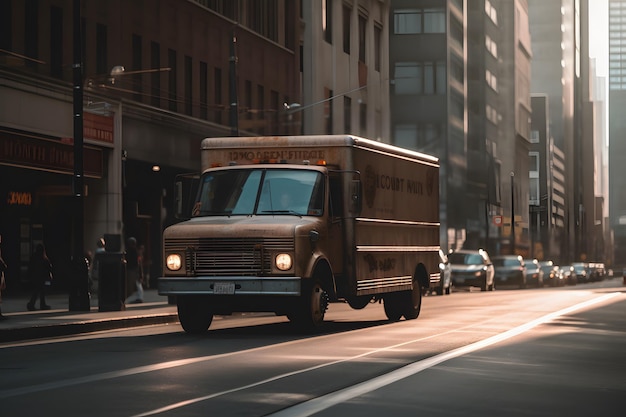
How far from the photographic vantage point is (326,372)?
1447cm

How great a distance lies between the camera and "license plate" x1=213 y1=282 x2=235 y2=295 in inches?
818

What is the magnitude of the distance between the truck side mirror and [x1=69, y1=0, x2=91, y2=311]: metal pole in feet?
24.3

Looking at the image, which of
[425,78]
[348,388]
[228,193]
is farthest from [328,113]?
[348,388]

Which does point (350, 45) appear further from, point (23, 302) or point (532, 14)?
point (532, 14)

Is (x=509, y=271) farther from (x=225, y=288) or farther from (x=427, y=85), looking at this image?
(x=225, y=288)

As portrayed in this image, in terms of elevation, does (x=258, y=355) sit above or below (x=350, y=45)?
below

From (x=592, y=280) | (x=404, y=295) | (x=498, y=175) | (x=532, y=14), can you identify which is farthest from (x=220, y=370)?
(x=532, y=14)

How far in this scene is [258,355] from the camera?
55.8 ft

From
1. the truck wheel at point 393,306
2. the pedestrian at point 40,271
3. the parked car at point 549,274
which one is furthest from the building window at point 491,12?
the truck wheel at point 393,306

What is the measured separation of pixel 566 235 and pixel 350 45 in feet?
404

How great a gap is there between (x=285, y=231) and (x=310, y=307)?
1.45 metres

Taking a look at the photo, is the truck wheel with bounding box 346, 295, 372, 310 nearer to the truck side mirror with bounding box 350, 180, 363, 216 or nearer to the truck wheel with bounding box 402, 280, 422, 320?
the truck wheel with bounding box 402, 280, 422, 320

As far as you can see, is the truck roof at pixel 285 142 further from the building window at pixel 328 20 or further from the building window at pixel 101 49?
the building window at pixel 328 20

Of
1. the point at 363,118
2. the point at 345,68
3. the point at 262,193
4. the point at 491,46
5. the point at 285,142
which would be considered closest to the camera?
the point at 262,193
